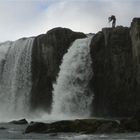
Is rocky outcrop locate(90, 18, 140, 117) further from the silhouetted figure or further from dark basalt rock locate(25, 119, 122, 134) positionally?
dark basalt rock locate(25, 119, 122, 134)

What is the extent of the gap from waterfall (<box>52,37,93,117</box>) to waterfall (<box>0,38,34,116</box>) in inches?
270

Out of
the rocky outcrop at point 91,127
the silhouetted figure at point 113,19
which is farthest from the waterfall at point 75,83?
the rocky outcrop at point 91,127

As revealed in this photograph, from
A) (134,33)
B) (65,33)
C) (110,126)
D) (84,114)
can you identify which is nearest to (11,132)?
(110,126)

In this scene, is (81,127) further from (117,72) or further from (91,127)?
(117,72)

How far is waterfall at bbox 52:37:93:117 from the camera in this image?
69000mm

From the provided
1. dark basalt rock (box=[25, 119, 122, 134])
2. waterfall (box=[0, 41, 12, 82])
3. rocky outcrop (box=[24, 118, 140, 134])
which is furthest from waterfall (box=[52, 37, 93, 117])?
rocky outcrop (box=[24, 118, 140, 134])

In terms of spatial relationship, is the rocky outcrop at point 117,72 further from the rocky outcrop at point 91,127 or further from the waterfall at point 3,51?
the rocky outcrop at point 91,127

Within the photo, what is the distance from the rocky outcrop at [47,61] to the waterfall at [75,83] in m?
2.02

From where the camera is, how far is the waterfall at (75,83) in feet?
226

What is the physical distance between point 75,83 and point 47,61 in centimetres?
801

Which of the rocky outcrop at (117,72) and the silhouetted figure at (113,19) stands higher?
the silhouetted figure at (113,19)

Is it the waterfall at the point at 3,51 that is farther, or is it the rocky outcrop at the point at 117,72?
the waterfall at the point at 3,51

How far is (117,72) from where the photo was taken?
68.7 m

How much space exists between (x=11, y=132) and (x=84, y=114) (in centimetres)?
2178
